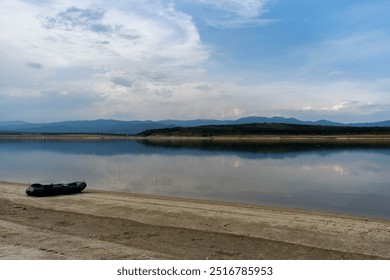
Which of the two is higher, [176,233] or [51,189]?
[51,189]

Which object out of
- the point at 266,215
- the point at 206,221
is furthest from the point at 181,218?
the point at 266,215

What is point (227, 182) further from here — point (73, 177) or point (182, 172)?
point (73, 177)

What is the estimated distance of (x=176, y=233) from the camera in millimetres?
16047

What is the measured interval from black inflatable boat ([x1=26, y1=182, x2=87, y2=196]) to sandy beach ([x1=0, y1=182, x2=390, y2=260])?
3.62 m

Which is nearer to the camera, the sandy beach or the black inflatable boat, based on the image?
the sandy beach

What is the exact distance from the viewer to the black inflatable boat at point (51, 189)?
87.2 feet

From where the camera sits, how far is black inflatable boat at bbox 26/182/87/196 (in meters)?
26.6

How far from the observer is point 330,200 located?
95.0ft

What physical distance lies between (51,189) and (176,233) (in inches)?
581

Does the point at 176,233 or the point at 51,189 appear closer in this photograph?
the point at 176,233

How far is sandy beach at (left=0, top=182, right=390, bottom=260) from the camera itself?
Answer: 13164mm

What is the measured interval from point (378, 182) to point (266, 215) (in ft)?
78.1

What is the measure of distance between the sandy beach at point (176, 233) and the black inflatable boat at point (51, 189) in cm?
Answer: 362

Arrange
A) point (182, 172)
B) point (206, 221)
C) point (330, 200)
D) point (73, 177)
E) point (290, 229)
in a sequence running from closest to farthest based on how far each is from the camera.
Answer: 1. point (290, 229)
2. point (206, 221)
3. point (330, 200)
4. point (73, 177)
5. point (182, 172)
